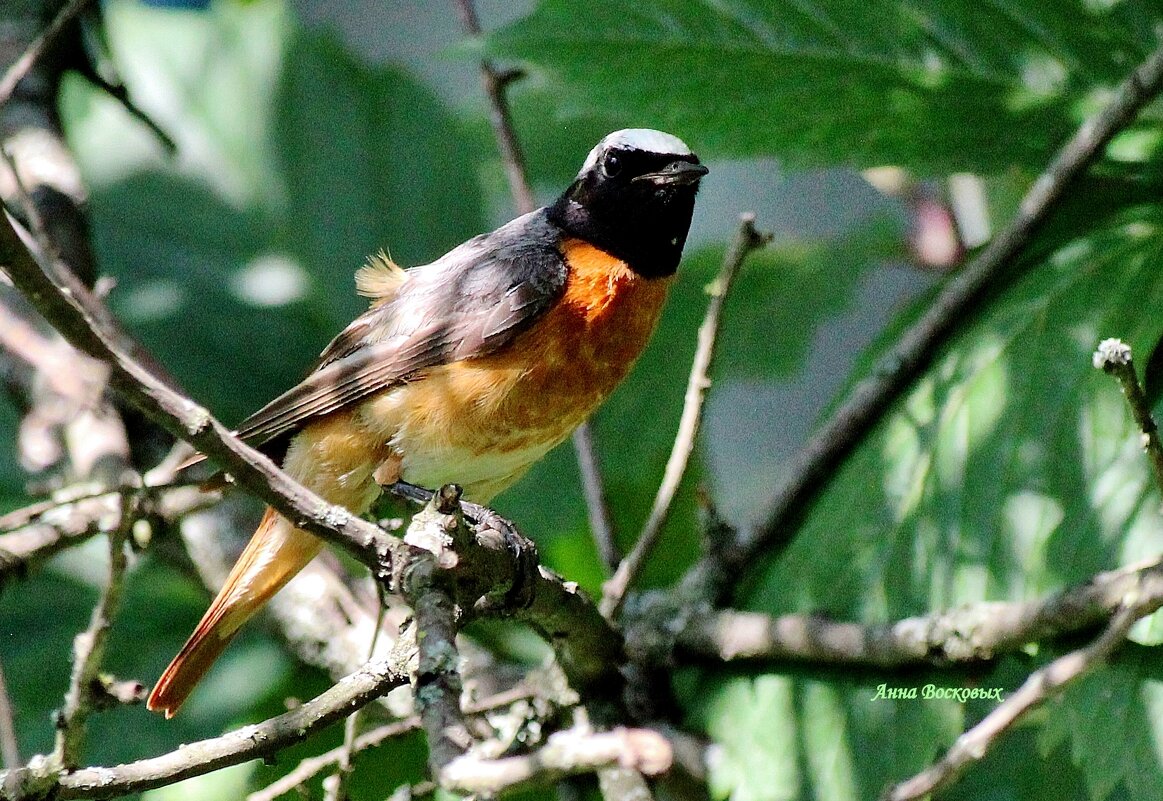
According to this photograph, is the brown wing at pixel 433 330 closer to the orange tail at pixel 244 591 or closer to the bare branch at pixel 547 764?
→ the orange tail at pixel 244 591

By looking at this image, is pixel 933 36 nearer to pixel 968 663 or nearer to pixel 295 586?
pixel 968 663

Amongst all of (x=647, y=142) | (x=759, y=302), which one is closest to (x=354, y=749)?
(x=647, y=142)

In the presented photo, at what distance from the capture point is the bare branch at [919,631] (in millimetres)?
2539

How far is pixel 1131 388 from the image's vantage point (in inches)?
76.9

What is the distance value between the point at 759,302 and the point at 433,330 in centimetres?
174

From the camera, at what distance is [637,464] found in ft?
15.8

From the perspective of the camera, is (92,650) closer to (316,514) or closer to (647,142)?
(316,514)

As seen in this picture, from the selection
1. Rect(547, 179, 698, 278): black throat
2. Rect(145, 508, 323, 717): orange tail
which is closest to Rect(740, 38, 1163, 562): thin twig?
Rect(547, 179, 698, 278): black throat

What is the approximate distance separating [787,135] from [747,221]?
950 mm

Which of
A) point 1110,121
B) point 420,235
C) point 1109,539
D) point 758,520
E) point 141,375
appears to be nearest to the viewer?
point 141,375

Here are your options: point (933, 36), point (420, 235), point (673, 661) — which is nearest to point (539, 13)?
point (933, 36)

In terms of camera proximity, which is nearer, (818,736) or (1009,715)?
(1009,715)

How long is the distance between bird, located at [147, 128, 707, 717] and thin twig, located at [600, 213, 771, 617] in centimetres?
51

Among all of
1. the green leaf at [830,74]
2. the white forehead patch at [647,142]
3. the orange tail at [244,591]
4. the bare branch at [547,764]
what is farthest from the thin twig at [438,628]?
the green leaf at [830,74]
